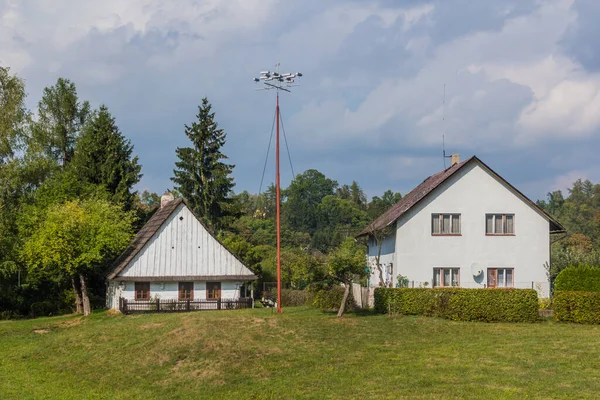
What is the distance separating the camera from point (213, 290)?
43.6 meters

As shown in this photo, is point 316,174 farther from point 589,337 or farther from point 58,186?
point 589,337

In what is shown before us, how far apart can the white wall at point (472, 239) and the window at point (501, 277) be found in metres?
0.28

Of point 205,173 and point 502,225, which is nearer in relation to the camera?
point 502,225

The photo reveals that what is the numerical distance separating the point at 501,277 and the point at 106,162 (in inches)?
1360

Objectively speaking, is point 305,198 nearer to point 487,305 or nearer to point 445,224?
point 445,224

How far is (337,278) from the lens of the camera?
3064 centimetres

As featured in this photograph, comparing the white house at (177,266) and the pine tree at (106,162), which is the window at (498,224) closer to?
the white house at (177,266)

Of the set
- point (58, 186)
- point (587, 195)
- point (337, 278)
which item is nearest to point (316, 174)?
point (587, 195)

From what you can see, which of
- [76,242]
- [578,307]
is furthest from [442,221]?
[76,242]

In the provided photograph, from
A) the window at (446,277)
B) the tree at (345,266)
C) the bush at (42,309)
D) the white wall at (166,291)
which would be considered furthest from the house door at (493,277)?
the bush at (42,309)


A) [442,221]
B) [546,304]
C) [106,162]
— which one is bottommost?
[546,304]

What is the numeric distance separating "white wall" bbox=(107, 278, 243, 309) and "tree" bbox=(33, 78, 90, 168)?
22.7 metres

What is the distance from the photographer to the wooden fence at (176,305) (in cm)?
4047

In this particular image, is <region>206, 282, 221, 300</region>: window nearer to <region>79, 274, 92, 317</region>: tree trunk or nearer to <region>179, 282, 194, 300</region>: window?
<region>179, 282, 194, 300</region>: window
